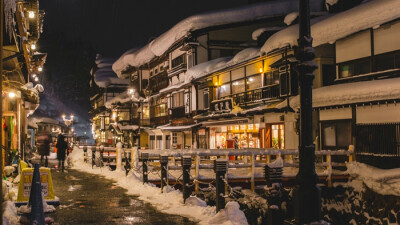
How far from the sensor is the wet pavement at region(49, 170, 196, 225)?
381 inches

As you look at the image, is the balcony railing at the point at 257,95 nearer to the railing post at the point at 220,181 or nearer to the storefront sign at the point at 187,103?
the storefront sign at the point at 187,103

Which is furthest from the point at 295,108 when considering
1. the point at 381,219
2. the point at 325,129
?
the point at 381,219

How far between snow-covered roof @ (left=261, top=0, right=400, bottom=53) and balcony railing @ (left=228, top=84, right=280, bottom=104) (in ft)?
12.0

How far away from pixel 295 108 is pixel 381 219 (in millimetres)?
8326

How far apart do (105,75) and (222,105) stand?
160 feet

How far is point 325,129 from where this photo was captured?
2230cm

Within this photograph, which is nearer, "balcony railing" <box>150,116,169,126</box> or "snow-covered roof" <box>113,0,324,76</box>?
"snow-covered roof" <box>113,0,324,76</box>

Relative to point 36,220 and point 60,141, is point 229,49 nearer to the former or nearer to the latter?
point 60,141

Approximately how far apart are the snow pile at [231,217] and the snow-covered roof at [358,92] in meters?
10.9

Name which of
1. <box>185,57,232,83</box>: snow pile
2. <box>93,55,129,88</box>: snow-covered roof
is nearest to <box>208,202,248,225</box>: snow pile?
<box>185,57,232,83</box>: snow pile

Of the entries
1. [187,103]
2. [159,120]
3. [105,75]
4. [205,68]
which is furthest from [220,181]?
[105,75]

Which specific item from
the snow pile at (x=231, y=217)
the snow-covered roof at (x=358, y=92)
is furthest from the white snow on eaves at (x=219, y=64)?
the snow pile at (x=231, y=217)

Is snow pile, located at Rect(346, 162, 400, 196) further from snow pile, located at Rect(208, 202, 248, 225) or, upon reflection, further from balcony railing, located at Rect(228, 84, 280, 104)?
balcony railing, located at Rect(228, 84, 280, 104)

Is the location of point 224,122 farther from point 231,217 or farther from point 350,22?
point 231,217
